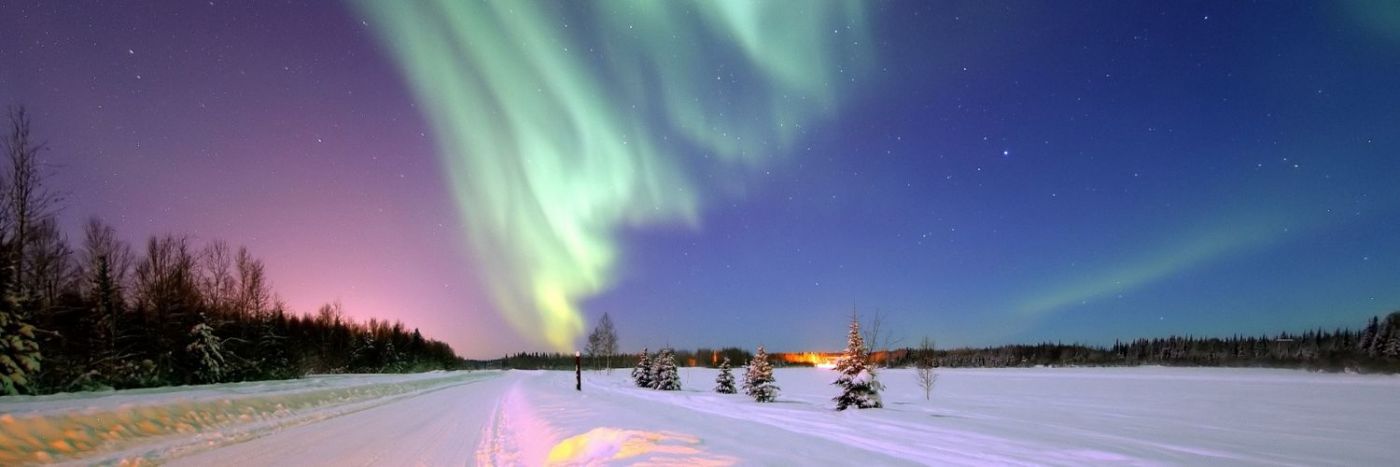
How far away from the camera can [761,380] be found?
29.0 m

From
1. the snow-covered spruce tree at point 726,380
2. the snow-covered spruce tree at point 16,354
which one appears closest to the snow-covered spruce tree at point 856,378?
the snow-covered spruce tree at point 726,380

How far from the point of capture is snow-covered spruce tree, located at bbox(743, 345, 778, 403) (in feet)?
91.6

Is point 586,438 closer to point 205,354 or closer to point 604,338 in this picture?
point 205,354

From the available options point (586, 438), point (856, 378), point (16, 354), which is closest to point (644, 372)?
point (856, 378)

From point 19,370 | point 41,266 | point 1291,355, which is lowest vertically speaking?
point 1291,355

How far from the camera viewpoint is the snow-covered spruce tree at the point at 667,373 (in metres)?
42.1

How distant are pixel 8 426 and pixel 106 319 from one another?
2761 centimetres

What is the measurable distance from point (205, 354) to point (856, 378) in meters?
35.7

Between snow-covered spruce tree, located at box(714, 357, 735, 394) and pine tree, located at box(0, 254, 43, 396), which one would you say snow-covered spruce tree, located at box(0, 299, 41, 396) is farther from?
snow-covered spruce tree, located at box(714, 357, 735, 394)

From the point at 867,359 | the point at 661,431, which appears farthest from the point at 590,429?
the point at 867,359

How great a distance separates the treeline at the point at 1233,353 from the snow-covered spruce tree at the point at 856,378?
37.2 meters

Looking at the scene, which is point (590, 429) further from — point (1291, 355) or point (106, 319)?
point (1291, 355)

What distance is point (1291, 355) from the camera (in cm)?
8431

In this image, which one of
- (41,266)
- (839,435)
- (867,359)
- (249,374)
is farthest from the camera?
(249,374)
